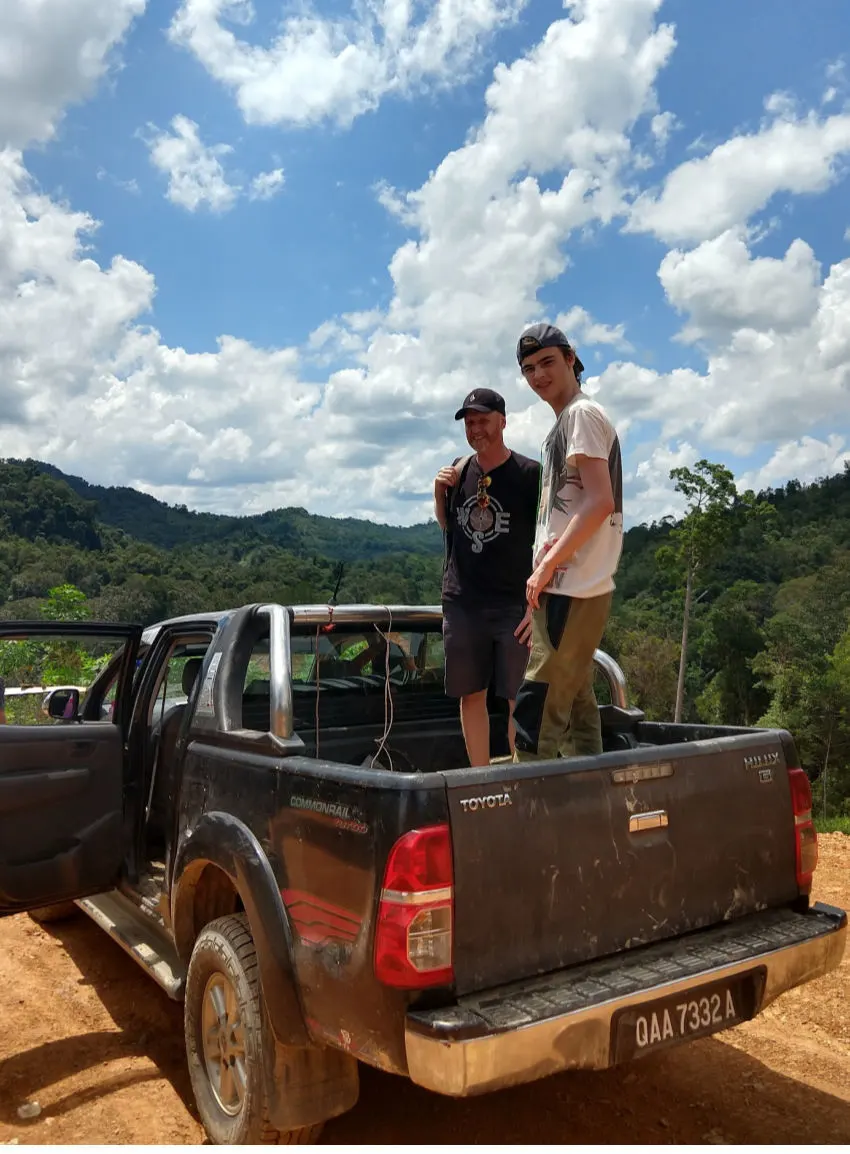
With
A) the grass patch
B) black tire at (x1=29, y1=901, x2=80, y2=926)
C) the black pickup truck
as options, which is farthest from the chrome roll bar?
the grass patch

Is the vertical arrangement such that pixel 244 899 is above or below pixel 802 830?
below

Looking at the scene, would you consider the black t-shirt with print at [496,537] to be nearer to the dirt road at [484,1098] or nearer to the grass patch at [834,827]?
the dirt road at [484,1098]

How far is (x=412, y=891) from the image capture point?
226cm

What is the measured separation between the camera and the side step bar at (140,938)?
3395mm

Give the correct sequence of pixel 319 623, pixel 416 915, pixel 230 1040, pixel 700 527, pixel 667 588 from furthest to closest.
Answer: pixel 667 588
pixel 700 527
pixel 319 623
pixel 230 1040
pixel 416 915

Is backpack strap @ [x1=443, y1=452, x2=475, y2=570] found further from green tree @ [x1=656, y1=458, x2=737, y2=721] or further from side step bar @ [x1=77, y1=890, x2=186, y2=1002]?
green tree @ [x1=656, y1=458, x2=737, y2=721]

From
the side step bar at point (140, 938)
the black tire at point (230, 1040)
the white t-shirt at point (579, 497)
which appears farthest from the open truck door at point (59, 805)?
the white t-shirt at point (579, 497)

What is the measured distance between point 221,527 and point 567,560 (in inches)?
4572

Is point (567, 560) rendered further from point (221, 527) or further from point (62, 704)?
point (221, 527)

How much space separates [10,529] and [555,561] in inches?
3140

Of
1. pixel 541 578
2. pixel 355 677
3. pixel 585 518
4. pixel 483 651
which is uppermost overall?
pixel 585 518

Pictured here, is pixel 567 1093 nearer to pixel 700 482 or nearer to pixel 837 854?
pixel 837 854

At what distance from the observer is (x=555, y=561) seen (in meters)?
3.10

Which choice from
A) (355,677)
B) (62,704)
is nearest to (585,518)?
(355,677)
